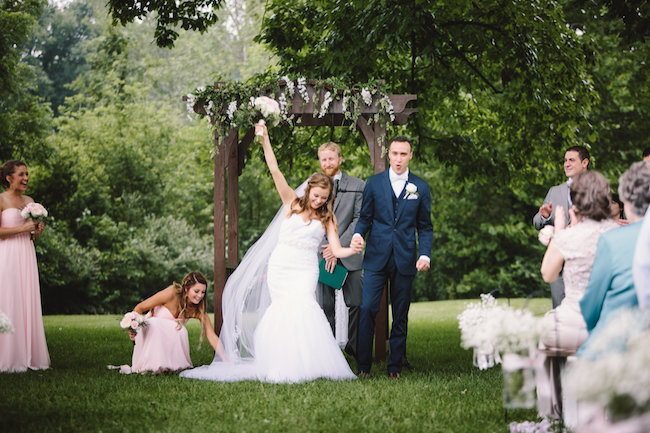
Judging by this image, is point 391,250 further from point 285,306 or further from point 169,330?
point 169,330

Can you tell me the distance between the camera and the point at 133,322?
671cm

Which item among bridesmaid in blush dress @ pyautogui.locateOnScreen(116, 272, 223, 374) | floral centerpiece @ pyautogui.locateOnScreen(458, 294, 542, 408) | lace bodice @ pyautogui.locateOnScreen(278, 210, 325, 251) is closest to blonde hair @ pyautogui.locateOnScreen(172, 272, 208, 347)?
bridesmaid in blush dress @ pyautogui.locateOnScreen(116, 272, 223, 374)

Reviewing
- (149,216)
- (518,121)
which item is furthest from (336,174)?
(149,216)

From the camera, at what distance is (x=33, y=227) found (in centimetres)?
704

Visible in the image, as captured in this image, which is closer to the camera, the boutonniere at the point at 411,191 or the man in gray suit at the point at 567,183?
the boutonniere at the point at 411,191

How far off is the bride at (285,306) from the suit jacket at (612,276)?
8.25 feet

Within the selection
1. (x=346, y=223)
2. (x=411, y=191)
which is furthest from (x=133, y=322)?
(x=411, y=191)

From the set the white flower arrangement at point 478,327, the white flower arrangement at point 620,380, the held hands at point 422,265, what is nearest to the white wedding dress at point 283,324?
the held hands at point 422,265

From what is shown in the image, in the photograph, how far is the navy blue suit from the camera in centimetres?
640

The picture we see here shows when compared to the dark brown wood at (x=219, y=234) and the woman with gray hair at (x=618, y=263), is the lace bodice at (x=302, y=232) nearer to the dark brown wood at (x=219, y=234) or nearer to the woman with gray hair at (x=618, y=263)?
the dark brown wood at (x=219, y=234)

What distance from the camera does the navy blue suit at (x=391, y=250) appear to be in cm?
640

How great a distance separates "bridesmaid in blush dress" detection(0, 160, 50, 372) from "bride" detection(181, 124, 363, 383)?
1.66m

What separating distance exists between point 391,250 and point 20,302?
3.73m

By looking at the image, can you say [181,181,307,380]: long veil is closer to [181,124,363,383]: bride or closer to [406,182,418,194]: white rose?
[181,124,363,383]: bride
